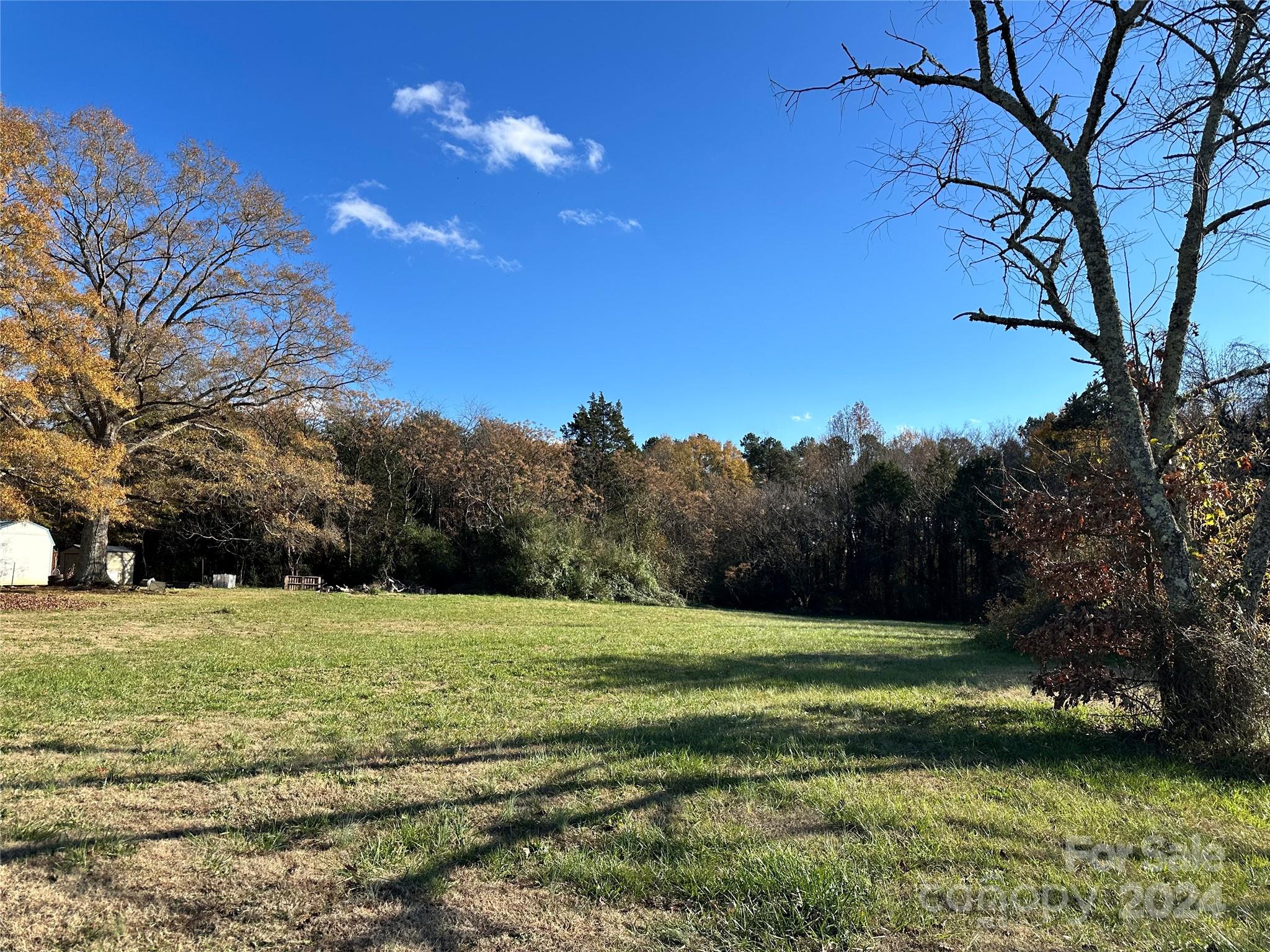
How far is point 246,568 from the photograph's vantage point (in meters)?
28.3

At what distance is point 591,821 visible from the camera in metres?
3.44

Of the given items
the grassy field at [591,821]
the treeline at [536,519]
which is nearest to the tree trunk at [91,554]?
the treeline at [536,519]

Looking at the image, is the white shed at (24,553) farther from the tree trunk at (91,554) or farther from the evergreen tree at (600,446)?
the evergreen tree at (600,446)

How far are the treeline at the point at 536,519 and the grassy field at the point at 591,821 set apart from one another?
16.8m

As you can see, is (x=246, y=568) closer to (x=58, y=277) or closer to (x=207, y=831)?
(x=58, y=277)

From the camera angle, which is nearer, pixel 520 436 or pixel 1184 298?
pixel 1184 298

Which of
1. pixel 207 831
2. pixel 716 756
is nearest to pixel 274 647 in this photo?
pixel 207 831

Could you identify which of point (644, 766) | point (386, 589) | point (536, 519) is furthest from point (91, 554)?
point (644, 766)

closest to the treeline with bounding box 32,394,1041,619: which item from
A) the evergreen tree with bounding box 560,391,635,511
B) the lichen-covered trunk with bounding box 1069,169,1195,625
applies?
the evergreen tree with bounding box 560,391,635,511

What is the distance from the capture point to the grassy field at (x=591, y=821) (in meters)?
2.46

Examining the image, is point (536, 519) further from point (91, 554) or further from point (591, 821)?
point (591, 821)

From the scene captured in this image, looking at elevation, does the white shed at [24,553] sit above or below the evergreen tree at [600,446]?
below

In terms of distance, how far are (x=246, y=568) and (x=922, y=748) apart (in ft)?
99.2

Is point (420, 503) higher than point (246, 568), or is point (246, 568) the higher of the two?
point (420, 503)
